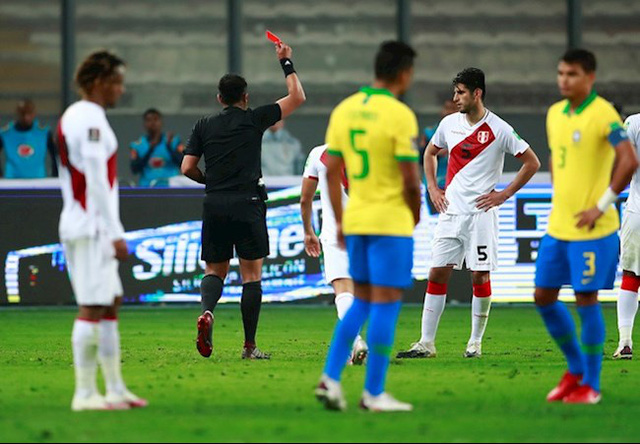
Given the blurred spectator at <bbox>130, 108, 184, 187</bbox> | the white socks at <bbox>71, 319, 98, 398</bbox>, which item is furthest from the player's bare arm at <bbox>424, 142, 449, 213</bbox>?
the blurred spectator at <bbox>130, 108, 184, 187</bbox>

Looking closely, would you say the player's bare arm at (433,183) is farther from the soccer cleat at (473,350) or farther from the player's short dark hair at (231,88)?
the player's short dark hair at (231,88)

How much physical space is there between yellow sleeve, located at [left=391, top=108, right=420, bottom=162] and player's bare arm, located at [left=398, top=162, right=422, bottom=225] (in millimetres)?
45

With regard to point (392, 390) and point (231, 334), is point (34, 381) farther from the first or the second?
point (231, 334)

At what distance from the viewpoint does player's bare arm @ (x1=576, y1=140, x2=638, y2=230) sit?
900cm

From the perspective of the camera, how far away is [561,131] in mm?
9305

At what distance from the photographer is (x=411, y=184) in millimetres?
8602

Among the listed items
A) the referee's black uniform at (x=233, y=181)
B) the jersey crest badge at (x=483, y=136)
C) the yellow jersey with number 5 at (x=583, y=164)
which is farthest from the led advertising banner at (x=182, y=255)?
the yellow jersey with number 5 at (x=583, y=164)

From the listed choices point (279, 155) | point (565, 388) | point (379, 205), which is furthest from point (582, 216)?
point (279, 155)

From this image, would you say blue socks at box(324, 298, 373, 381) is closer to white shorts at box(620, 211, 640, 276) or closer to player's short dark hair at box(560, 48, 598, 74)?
player's short dark hair at box(560, 48, 598, 74)

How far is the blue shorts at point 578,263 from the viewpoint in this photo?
917 cm

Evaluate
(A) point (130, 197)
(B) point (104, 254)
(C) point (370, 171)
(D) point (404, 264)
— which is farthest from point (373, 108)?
(A) point (130, 197)

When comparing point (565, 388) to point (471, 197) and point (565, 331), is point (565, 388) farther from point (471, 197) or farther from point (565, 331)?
point (471, 197)

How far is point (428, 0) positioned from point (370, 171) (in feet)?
57.2

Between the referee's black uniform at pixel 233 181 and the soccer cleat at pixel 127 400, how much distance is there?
338 centimetres
